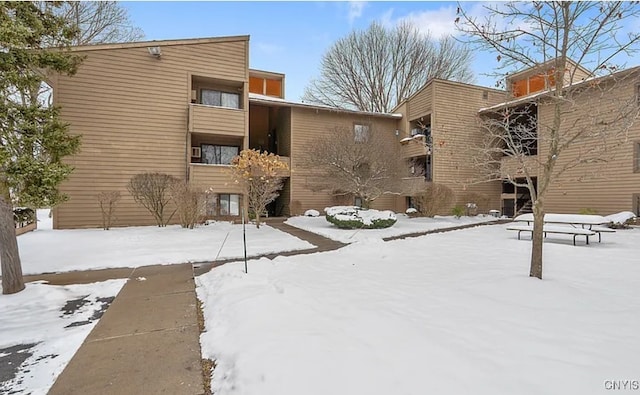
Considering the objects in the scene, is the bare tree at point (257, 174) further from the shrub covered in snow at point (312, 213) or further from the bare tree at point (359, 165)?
the shrub covered in snow at point (312, 213)

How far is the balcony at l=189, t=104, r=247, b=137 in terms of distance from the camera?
15109mm

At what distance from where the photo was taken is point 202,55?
50.9 feet

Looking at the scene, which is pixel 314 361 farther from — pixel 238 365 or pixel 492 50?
pixel 492 50

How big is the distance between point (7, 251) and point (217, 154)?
12.5 metres

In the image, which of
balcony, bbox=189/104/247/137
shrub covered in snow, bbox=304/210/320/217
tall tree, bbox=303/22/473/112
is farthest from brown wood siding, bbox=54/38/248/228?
tall tree, bbox=303/22/473/112

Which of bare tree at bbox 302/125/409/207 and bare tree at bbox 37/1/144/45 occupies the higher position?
bare tree at bbox 37/1/144/45

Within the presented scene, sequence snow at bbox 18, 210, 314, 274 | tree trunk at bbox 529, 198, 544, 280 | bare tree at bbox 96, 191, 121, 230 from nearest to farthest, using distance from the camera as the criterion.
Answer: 1. tree trunk at bbox 529, 198, 544, 280
2. snow at bbox 18, 210, 314, 274
3. bare tree at bbox 96, 191, 121, 230

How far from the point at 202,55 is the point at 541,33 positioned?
47.2 feet

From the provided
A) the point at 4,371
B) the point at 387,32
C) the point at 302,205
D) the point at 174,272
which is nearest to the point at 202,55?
the point at 302,205

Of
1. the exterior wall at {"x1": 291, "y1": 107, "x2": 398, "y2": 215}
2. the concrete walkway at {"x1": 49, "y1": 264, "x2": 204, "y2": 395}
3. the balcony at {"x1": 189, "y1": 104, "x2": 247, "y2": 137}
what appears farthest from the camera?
the exterior wall at {"x1": 291, "y1": 107, "x2": 398, "y2": 215}

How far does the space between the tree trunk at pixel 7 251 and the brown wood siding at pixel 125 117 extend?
30.1 feet

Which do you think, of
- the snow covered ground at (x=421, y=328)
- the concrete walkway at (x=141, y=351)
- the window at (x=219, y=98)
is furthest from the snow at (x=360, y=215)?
the concrete walkway at (x=141, y=351)

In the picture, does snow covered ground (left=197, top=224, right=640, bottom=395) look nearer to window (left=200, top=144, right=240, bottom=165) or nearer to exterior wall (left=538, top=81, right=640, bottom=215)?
exterior wall (left=538, top=81, right=640, bottom=215)

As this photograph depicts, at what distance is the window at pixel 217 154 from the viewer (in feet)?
56.1
